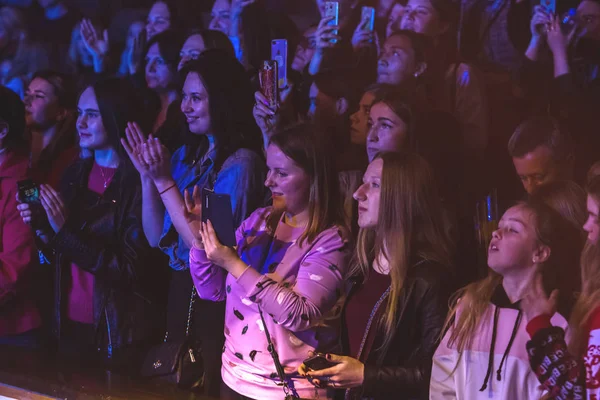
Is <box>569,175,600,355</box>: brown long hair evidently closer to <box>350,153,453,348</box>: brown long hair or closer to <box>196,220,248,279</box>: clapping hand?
<box>350,153,453,348</box>: brown long hair

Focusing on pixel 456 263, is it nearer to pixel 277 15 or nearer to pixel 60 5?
pixel 277 15

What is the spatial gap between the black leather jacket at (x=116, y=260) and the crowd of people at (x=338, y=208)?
0.03 feet

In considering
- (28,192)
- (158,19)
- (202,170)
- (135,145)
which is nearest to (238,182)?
(202,170)

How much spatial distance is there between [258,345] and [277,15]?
162cm

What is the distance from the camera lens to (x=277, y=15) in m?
3.34

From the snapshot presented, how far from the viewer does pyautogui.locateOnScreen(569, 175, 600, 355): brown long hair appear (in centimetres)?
231

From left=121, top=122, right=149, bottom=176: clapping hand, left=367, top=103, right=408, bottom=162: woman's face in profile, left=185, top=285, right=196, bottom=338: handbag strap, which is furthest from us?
left=121, top=122, right=149, bottom=176: clapping hand

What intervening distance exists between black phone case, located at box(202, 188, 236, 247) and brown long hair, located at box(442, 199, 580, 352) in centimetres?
87

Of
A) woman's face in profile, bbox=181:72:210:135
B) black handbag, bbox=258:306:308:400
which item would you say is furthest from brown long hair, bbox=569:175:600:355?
woman's face in profile, bbox=181:72:210:135

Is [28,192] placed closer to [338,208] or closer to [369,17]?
[338,208]

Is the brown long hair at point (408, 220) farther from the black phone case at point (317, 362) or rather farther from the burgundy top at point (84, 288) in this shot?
the burgundy top at point (84, 288)

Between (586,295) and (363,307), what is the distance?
0.76 metres

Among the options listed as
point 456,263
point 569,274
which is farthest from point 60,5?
point 569,274

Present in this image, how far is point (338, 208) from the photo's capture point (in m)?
2.69
